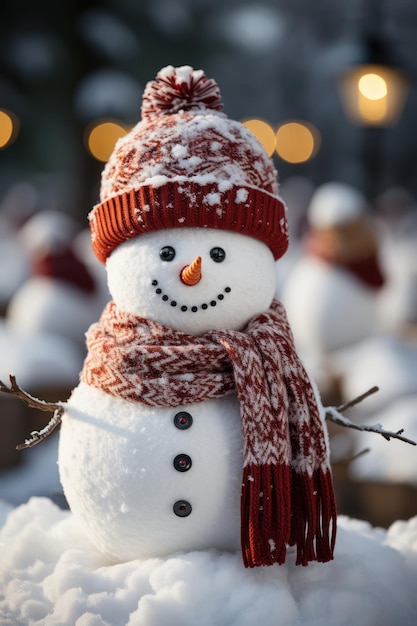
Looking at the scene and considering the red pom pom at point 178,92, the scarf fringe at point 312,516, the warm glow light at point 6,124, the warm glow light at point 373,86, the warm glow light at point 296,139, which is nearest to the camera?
the scarf fringe at point 312,516

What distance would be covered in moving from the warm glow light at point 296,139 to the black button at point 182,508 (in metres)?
10.8

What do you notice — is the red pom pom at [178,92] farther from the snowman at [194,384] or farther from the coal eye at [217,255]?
the coal eye at [217,255]

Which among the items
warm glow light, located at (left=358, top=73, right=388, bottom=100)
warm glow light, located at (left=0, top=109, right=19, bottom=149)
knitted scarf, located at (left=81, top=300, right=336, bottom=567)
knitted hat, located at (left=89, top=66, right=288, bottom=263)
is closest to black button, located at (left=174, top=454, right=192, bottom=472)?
knitted scarf, located at (left=81, top=300, right=336, bottom=567)

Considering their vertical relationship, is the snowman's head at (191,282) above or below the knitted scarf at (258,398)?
above

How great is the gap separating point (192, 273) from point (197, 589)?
78cm

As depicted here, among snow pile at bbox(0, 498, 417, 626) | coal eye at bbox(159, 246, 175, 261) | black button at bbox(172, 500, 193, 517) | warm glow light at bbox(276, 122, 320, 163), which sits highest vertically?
warm glow light at bbox(276, 122, 320, 163)

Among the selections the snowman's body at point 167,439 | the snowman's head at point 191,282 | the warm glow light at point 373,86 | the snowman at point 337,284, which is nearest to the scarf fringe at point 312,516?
the snowman's body at point 167,439

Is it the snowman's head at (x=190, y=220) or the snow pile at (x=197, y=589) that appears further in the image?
the snowman's head at (x=190, y=220)

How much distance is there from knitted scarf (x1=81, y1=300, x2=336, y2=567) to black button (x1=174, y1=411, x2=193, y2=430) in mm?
27

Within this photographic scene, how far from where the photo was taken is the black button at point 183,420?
1.96 metres

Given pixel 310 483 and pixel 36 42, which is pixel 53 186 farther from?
pixel 310 483

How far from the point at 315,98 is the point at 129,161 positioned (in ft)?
46.0

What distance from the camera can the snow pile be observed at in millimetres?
1866

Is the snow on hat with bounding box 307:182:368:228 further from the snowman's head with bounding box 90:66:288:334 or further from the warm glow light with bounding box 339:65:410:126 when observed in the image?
the snowman's head with bounding box 90:66:288:334
